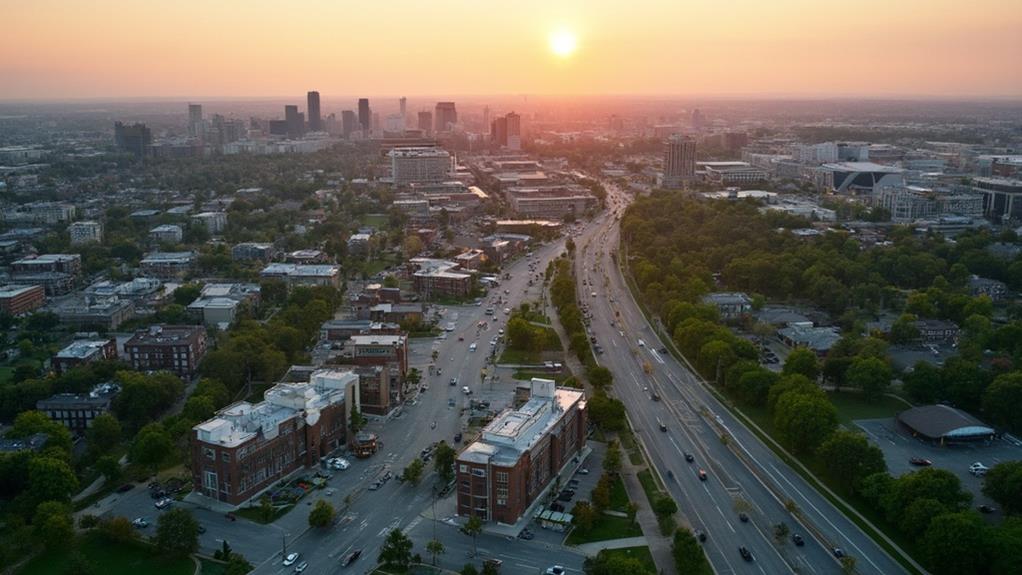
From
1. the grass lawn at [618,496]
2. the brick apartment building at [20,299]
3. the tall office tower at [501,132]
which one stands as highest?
the tall office tower at [501,132]

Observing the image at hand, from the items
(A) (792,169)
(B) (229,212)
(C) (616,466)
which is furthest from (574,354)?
(A) (792,169)

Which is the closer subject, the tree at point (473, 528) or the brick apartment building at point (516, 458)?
the tree at point (473, 528)

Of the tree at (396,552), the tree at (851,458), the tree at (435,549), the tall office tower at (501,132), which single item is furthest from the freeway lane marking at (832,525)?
the tall office tower at (501,132)

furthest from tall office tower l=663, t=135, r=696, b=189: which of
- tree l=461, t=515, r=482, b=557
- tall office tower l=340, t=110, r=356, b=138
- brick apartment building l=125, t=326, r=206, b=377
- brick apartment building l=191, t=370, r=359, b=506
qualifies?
tall office tower l=340, t=110, r=356, b=138

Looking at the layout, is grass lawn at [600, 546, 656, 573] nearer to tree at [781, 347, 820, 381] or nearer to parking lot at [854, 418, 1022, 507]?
parking lot at [854, 418, 1022, 507]

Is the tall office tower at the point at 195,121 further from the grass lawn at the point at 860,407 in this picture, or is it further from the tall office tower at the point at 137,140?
the grass lawn at the point at 860,407

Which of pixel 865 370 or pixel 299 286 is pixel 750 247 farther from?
pixel 299 286

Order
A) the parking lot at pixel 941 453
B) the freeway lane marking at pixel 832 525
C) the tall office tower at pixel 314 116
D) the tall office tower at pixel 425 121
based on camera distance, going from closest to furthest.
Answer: the freeway lane marking at pixel 832 525 → the parking lot at pixel 941 453 → the tall office tower at pixel 425 121 → the tall office tower at pixel 314 116
